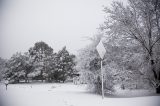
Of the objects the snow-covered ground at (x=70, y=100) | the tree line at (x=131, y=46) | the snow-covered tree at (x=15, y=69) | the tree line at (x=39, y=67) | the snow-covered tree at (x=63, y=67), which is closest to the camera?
the snow-covered ground at (x=70, y=100)

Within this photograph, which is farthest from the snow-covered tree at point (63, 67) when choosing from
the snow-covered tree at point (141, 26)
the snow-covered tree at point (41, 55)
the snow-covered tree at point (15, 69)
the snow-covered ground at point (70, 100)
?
the snow-covered tree at point (141, 26)

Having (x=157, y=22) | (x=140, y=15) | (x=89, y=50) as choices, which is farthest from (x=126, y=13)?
(x=89, y=50)

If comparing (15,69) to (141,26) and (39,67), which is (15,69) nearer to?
(39,67)

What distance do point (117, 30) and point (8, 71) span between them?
136ft

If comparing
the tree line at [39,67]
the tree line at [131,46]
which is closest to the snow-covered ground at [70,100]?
the tree line at [131,46]

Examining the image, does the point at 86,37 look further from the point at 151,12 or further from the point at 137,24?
the point at 151,12

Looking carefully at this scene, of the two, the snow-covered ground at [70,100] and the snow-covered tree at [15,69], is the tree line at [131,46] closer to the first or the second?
the snow-covered ground at [70,100]

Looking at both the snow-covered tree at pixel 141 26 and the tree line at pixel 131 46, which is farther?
the tree line at pixel 131 46

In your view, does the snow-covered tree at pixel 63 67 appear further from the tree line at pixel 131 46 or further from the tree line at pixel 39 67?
the tree line at pixel 131 46

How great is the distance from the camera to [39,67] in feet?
160

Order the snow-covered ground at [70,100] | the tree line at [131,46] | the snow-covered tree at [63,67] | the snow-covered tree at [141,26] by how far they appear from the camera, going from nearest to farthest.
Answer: the snow-covered ground at [70,100] < the snow-covered tree at [141,26] < the tree line at [131,46] < the snow-covered tree at [63,67]

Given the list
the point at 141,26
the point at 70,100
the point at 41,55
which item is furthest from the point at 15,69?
the point at 141,26

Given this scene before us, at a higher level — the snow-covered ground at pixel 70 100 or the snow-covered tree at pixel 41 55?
the snow-covered tree at pixel 41 55

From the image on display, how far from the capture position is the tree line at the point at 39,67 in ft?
156
